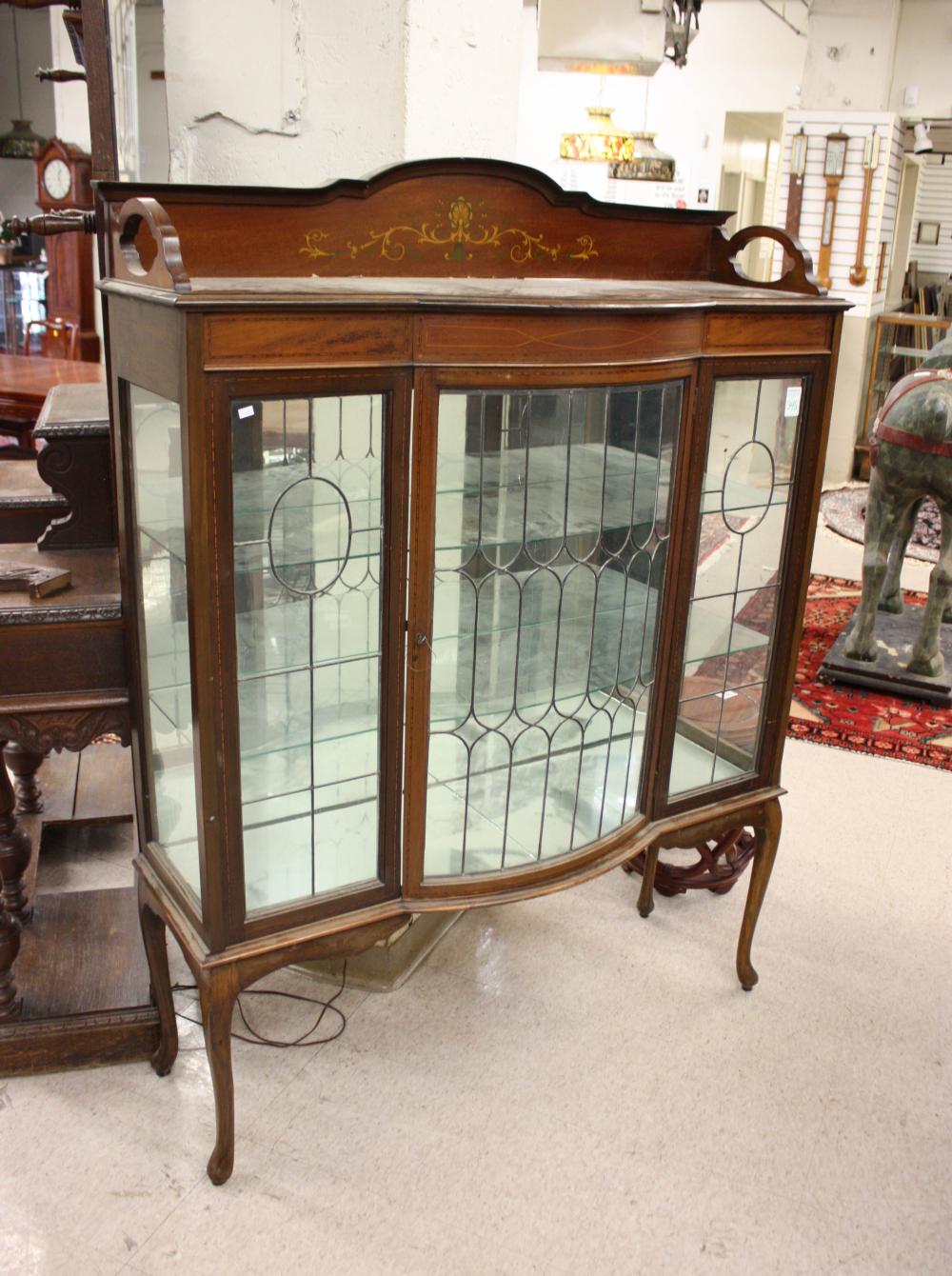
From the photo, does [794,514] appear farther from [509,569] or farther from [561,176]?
[561,176]

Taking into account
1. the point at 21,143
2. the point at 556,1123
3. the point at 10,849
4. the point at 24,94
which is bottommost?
the point at 556,1123

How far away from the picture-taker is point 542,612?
2.17 m

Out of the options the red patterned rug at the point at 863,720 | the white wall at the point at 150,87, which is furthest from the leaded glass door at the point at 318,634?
the white wall at the point at 150,87

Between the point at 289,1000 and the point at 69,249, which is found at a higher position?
the point at 69,249

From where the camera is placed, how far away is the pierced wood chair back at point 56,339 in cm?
690

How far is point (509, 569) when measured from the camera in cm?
210

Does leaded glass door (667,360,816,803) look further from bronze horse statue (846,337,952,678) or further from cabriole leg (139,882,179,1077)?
bronze horse statue (846,337,952,678)

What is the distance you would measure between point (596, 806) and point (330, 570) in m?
0.82

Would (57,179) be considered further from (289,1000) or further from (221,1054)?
(221,1054)

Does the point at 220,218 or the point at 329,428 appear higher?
the point at 220,218

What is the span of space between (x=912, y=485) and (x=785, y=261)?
2.20m

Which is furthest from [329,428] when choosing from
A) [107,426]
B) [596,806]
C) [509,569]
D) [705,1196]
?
[705,1196]

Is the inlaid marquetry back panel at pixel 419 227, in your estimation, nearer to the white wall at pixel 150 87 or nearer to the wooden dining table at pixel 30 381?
the wooden dining table at pixel 30 381

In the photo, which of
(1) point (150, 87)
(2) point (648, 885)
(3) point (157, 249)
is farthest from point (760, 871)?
(1) point (150, 87)
